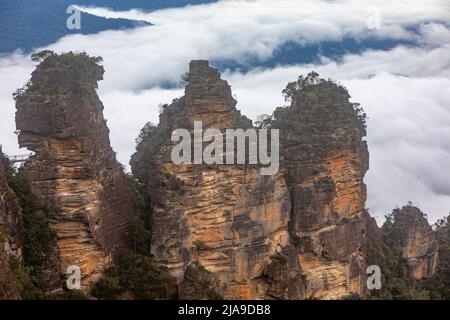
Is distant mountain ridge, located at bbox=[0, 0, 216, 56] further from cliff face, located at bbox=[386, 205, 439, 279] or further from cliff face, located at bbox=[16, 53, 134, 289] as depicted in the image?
cliff face, located at bbox=[386, 205, 439, 279]

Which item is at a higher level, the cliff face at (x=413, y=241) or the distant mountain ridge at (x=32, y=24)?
the distant mountain ridge at (x=32, y=24)

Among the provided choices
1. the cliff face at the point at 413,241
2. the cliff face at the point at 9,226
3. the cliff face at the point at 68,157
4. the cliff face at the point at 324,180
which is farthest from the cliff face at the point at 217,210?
the cliff face at the point at 413,241

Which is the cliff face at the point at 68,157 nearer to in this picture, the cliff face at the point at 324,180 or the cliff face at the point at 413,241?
the cliff face at the point at 324,180

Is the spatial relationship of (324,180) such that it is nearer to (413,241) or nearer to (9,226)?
(413,241)

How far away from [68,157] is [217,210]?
8148mm

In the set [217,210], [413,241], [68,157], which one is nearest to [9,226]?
[68,157]

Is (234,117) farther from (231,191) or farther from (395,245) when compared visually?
(395,245)

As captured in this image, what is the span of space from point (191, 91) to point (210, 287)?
1011 cm

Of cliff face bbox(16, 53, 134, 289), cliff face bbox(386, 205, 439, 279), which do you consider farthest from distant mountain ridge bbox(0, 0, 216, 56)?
cliff face bbox(386, 205, 439, 279)

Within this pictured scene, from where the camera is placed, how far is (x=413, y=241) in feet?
159

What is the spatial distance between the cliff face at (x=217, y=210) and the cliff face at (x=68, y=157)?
10.6 ft

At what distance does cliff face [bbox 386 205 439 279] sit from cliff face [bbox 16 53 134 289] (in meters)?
22.9

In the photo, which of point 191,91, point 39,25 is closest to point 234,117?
point 191,91

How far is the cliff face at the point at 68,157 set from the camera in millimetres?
32625
